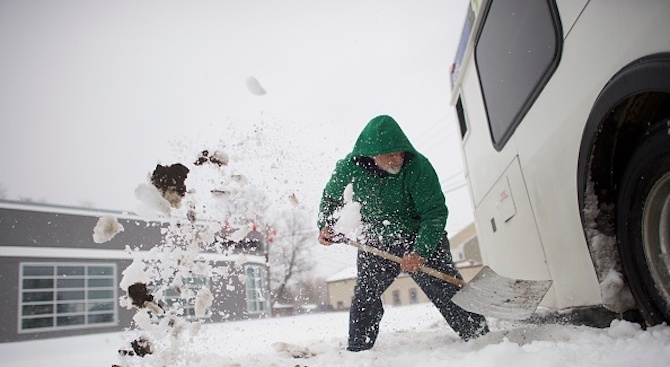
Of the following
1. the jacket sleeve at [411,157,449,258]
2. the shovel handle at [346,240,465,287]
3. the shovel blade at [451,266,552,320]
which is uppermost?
the jacket sleeve at [411,157,449,258]

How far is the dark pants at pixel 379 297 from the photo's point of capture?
270cm

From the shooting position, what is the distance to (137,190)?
2.72 metres

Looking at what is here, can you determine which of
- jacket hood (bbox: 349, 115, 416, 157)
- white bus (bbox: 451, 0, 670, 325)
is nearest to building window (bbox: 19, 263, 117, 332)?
jacket hood (bbox: 349, 115, 416, 157)

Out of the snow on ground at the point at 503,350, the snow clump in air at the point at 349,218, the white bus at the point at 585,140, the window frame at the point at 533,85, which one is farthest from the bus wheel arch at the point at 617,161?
the snow clump in air at the point at 349,218

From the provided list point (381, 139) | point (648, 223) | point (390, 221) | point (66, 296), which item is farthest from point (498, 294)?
point (66, 296)

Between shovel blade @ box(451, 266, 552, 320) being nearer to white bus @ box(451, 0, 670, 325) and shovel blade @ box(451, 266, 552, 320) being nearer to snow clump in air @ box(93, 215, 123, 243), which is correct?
white bus @ box(451, 0, 670, 325)

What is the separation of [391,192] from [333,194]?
452mm

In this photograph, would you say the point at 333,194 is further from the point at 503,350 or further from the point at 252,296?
the point at 252,296

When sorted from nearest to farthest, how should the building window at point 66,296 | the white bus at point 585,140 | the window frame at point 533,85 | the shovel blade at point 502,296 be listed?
the white bus at point 585,140 < the window frame at point 533,85 < the shovel blade at point 502,296 < the building window at point 66,296

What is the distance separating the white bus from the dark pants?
19.5 inches

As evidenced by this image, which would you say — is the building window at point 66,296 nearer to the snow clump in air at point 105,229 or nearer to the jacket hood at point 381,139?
the snow clump in air at point 105,229

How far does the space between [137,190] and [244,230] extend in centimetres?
89

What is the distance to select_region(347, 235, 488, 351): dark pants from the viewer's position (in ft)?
8.87

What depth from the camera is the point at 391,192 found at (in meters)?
2.95
